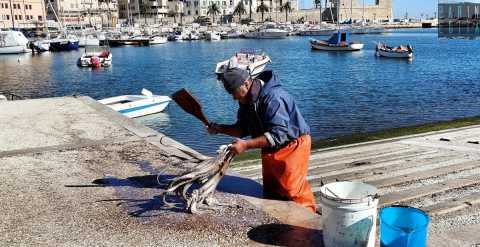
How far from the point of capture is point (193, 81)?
36.6 meters

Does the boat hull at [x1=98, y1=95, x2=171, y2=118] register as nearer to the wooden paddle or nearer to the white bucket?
the wooden paddle

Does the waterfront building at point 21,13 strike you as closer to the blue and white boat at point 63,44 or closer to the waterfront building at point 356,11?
the blue and white boat at point 63,44

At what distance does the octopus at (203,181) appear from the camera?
5.36 meters

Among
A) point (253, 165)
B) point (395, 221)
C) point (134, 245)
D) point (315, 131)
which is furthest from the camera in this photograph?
point (315, 131)

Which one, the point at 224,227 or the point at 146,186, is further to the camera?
the point at 146,186

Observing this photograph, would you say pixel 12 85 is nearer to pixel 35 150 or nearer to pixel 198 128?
pixel 198 128

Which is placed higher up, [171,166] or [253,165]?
[171,166]

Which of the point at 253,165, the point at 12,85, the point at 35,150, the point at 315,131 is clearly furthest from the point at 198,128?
the point at 12,85

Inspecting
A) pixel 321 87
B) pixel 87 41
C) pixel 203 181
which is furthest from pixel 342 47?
pixel 203 181

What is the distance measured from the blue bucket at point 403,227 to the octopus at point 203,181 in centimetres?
183

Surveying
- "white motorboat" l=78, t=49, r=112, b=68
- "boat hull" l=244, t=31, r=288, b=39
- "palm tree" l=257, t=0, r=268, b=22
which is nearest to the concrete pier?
"white motorboat" l=78, t=49, r=112, b=68

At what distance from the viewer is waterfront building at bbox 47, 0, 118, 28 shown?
12838cm

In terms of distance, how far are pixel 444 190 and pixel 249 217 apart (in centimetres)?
338

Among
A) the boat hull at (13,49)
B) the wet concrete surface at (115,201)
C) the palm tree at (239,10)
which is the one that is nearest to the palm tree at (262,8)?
the palm tree at (239,10)
